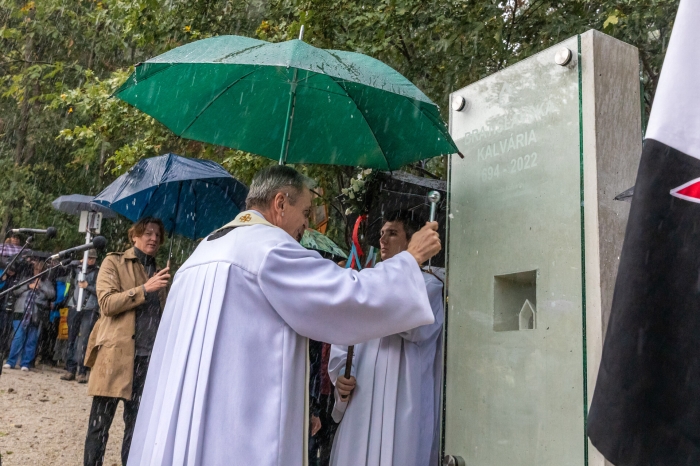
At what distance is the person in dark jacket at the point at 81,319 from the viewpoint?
1141 centimetres

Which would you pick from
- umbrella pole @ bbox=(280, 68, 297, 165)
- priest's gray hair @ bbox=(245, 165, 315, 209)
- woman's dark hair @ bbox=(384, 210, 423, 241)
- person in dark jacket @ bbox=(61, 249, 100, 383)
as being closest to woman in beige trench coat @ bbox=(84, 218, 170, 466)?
umbrella pole @ bbox=(280, 68, 297, 165)

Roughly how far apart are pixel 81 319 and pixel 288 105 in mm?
8779

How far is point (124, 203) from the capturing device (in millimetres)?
6449

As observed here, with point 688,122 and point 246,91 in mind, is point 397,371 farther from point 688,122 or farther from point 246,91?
point 688,122

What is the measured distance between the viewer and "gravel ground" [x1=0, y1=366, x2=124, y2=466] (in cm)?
805

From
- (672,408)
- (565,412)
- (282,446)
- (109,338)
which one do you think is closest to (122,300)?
(109,338)

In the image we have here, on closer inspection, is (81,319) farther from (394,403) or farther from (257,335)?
(257,335)

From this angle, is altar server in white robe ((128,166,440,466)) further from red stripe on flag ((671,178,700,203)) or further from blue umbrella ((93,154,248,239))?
blue umbrella ((93,154,248,239))

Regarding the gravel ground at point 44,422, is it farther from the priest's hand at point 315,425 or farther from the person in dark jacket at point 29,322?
the priest's hand at point 315,425

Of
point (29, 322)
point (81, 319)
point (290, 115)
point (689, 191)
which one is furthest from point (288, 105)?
point (29, 322)

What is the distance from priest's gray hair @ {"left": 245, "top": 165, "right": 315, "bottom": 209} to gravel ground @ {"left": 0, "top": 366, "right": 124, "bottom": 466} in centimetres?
550

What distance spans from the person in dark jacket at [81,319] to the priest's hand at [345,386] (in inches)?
299

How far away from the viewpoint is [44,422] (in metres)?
9.44

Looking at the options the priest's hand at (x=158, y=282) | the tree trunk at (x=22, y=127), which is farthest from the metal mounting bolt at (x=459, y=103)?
the tree trunk at (x=22, y=127)
